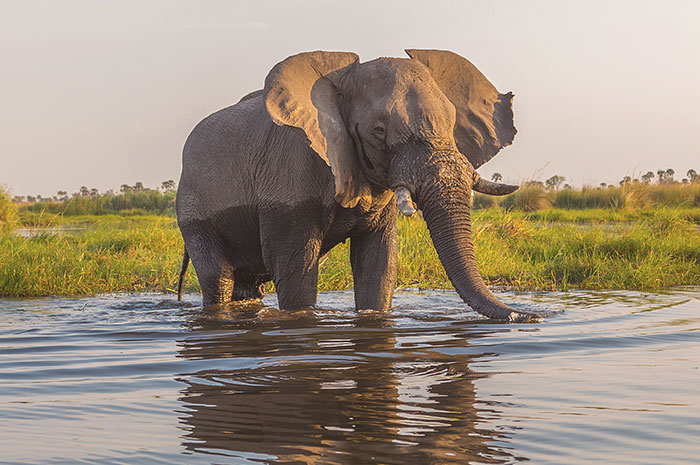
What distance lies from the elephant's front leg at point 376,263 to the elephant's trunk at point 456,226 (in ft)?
3.17

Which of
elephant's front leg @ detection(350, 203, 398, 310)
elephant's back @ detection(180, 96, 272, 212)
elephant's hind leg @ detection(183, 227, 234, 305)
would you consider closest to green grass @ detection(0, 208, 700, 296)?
elephant's hind leg @ detection(183, 227, 234, 305)

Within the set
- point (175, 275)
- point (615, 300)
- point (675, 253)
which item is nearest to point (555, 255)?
point (675, 253)

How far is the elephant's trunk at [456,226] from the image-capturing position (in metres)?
5.36

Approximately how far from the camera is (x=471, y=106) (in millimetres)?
6273

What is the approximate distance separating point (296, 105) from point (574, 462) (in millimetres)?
3739

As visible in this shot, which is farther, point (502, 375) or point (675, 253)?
point (675, 253)

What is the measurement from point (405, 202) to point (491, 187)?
66 cm

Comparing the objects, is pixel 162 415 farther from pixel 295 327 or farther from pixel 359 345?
pixel 295 327

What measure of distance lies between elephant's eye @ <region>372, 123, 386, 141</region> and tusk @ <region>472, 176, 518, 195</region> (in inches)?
26.4

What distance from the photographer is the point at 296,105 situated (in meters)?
5.84

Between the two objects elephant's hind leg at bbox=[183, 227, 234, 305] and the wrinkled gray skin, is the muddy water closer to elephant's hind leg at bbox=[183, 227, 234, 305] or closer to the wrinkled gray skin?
the wrinkled gray skin

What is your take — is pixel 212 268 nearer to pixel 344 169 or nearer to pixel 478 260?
pixel 344 169

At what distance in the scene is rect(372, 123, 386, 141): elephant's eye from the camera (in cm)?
561

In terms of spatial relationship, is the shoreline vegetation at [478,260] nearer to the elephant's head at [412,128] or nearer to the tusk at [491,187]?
the elephant's head at [412,128]
